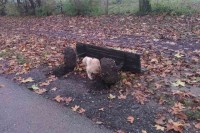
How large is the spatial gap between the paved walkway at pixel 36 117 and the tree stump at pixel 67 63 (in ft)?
2.99

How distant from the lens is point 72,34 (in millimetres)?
12008

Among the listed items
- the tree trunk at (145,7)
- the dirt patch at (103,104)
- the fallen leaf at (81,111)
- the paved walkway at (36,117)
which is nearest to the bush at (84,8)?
the tree trunk at (145,7)

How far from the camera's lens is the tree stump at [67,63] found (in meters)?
7.03

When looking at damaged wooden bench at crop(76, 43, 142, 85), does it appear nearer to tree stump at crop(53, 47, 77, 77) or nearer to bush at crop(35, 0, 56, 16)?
tree stump at crop(53, 47, 77, 77)

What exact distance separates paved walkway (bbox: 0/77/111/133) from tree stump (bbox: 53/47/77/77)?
2.99 ft

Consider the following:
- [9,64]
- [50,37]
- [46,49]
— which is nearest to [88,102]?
[9,64]

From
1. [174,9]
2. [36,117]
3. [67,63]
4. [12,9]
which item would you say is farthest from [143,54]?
[12,9]

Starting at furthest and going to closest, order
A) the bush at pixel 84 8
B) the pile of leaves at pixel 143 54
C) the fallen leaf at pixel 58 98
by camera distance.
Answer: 1. the bush at pixel 84 8
2. the fallen leaf at pixel 58 98
3. the pile of leaves at pixel 143 54

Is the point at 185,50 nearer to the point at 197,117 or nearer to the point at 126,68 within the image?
the point at 126,68

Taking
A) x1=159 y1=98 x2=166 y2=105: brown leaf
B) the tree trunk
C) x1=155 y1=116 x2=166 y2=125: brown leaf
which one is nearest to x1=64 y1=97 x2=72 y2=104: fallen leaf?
x1=159 y1=98 x2=166 y2=105: brown leaf

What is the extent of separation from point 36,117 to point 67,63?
2.00 m

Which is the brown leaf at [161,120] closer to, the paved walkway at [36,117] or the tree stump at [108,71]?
the paved walkway at [36,117]

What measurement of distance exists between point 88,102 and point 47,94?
1059 mm

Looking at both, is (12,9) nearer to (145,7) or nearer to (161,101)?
(145,7)
